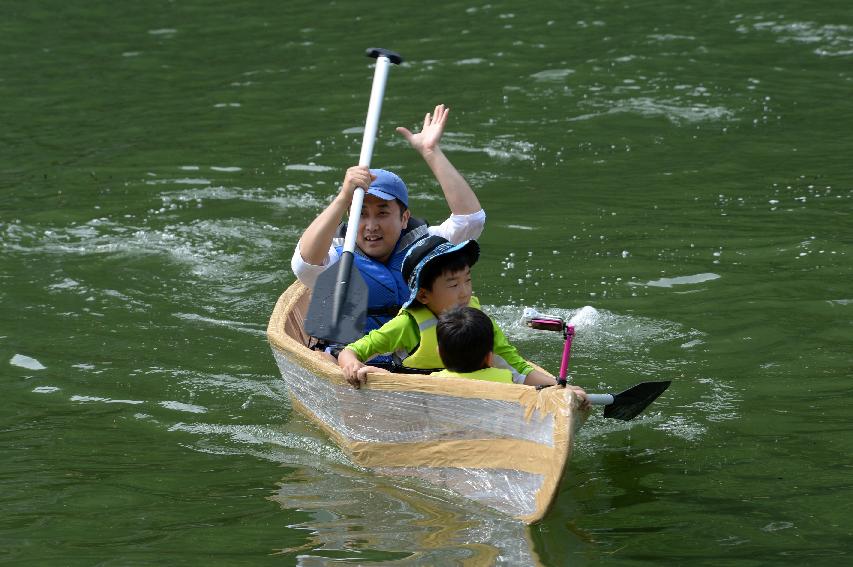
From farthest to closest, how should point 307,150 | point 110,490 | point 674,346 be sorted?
1. point 307,150
2. point 674,346
3. point 110,490

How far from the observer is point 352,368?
20.2 ft

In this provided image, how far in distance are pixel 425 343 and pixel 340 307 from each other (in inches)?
23.5

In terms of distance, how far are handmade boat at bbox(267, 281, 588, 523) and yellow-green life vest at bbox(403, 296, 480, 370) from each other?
30 cm

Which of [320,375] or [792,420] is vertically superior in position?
[320,375]

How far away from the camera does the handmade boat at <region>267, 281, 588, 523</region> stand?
5371mm

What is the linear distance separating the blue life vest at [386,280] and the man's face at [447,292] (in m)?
0.70

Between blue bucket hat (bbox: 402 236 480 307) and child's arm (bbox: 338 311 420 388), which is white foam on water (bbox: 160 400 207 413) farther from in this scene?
blue bucket hat (bbox: 402 236 480 307)

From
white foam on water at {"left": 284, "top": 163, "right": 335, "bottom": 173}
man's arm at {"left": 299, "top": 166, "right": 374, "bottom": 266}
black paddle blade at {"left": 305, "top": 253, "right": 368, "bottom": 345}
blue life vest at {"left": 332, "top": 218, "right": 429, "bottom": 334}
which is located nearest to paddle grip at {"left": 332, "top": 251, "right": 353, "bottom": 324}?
black paddle blade at {"left": 305, "top": 253, "right": 368, "bottom": 345}

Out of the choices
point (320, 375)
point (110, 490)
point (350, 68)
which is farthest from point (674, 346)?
point (350, 68)

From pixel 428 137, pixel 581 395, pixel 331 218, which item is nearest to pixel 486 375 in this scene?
pixel 581 395

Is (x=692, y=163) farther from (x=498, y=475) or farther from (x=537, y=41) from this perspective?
(x=498, y=475)

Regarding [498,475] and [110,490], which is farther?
[110,490]

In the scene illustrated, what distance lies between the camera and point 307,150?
42.8 ft

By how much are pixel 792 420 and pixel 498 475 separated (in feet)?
6.20
